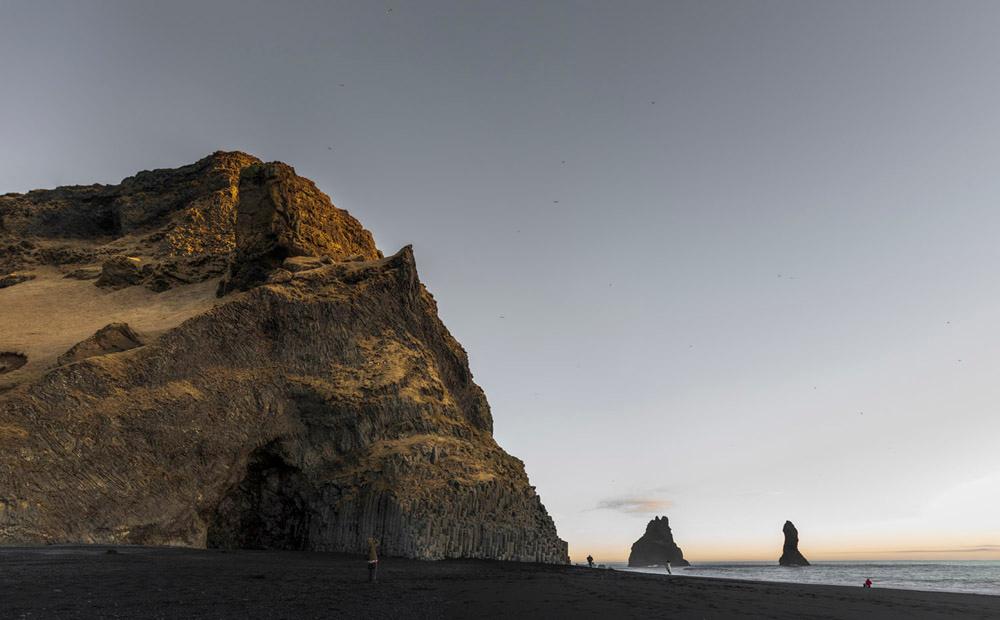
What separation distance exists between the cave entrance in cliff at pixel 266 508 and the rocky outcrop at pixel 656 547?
17724cm

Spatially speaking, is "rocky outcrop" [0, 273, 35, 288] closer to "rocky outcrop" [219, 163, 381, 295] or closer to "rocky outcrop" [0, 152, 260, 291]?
"rocky outcrop" [0, 152, 260, 291]

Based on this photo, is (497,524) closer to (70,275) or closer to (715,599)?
(715,599)

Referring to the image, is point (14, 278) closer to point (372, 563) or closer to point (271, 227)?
point (271, 227)

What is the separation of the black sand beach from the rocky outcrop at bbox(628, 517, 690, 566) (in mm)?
178681

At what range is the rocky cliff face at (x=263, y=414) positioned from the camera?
97.1 ft

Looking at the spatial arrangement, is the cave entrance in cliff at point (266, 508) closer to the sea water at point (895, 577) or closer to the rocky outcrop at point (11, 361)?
the rocky outcrop at point (11, 361)

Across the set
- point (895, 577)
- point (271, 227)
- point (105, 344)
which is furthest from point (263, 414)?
point (895, 577)

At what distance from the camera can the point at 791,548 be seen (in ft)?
470

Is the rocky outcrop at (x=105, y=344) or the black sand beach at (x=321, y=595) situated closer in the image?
the black sand beach at (x=321, y=595)

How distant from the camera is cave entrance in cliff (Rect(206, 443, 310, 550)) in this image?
116ft

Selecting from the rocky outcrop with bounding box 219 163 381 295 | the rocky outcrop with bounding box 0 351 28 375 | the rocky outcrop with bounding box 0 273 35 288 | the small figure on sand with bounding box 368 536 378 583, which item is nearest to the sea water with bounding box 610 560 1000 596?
the small figure on sand with bounding box 368 536 378 583

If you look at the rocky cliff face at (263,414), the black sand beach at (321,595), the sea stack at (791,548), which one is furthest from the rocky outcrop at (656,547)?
the black sand beach at (321,595)

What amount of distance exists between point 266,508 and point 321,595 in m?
23.9

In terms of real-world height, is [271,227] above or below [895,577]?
above
